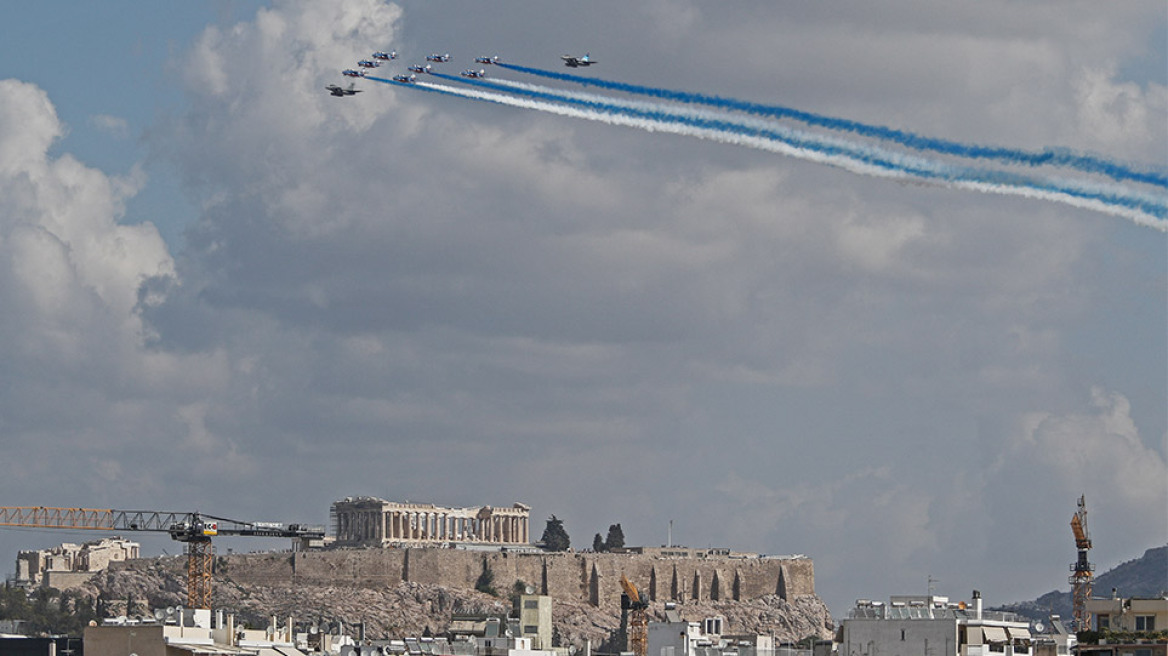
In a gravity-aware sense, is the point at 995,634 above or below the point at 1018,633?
below

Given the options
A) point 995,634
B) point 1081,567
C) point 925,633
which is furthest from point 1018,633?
point 1081,567

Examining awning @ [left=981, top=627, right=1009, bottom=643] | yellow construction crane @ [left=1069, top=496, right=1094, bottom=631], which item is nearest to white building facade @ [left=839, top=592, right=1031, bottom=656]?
awning @ [left=981, top=627, right=1009, bottom=643]

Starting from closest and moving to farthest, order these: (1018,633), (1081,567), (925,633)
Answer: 1. (925,633)
2. (1018,633)
3. (1081,567)

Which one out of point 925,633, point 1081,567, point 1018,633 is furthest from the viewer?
point 1081,567

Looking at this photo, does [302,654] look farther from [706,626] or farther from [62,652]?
[706,626]

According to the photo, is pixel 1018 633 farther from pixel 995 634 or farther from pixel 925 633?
pixel 925 633

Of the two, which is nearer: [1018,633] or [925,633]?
[925,633]

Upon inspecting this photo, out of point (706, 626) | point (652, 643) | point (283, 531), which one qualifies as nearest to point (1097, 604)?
point (652, 643)

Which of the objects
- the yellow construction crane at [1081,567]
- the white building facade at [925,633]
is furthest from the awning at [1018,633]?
the yellow construction crane at [1081,567]
